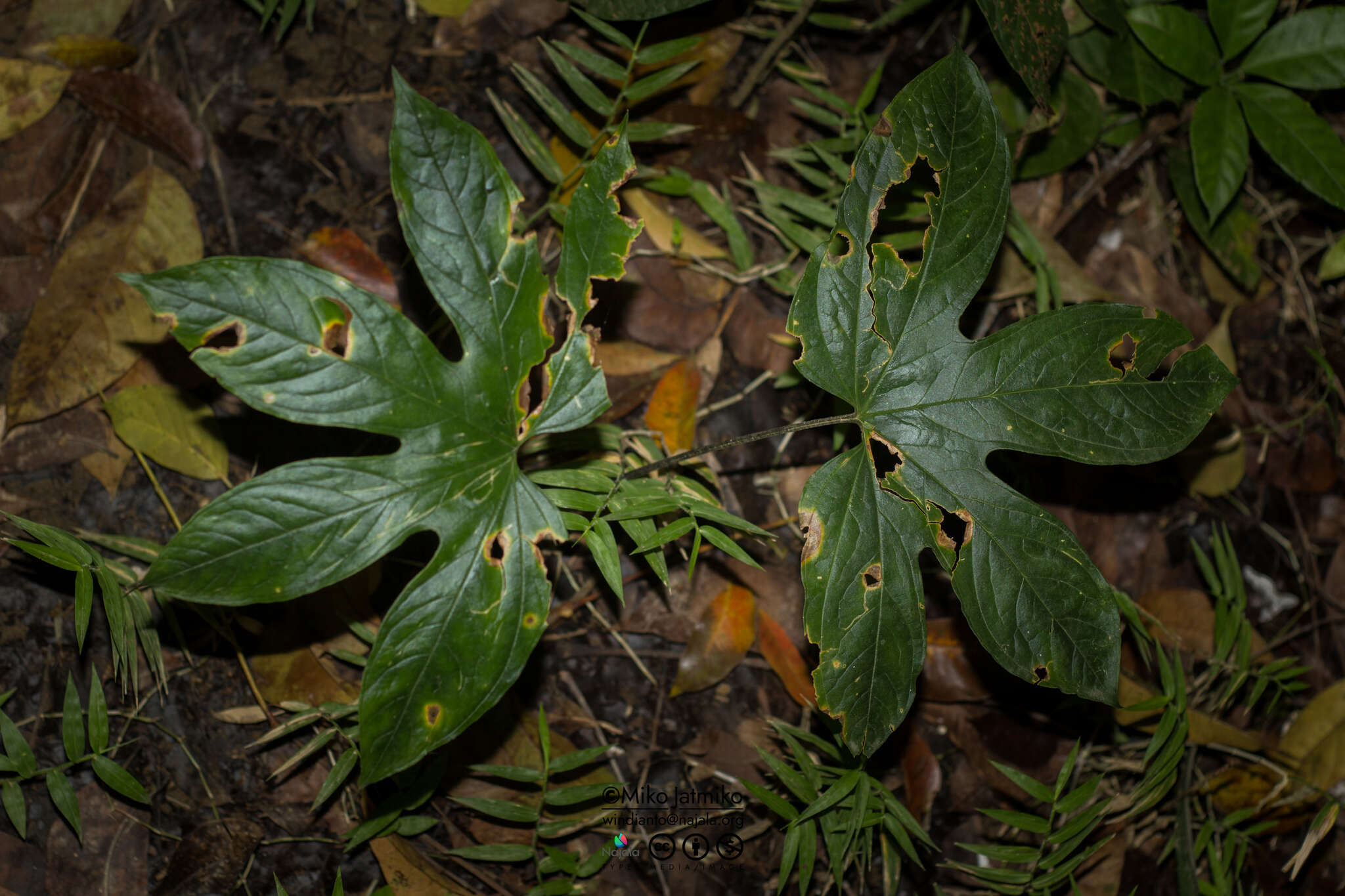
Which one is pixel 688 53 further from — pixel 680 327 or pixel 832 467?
pixel 832 467

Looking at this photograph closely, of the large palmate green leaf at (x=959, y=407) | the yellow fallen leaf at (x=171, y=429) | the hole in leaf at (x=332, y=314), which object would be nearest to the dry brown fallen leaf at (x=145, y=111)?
the yellow fallen leaf at (x=171, y=429)

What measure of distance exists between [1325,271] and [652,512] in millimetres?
2578

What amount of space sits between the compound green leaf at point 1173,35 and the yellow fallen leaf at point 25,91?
3102 millimetres

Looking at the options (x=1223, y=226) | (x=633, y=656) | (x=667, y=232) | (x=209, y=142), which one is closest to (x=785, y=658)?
(x=633, y=656)

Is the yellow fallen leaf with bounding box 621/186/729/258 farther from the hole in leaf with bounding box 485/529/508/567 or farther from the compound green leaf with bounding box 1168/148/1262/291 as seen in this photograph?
the compound green leaf with bounding box 1168/148/1262/291

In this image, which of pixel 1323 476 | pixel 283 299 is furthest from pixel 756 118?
pixel 1323 476

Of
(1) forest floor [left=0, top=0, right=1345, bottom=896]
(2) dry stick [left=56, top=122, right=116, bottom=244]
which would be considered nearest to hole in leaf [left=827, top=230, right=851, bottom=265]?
(1) forest floor [left=0, top=0, right=1345, bottom=896]

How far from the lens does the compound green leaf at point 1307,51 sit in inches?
92.1

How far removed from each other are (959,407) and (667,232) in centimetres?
106

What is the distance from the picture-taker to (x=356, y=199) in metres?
2.28

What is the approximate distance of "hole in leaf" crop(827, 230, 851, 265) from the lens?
172 centimetres

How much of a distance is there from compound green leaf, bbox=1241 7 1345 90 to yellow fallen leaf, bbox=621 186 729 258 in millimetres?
1737

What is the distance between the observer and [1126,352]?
74.0 inches

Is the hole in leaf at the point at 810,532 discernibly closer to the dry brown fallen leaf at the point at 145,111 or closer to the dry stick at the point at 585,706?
the dry stick at the point at 585,706
